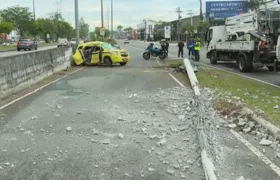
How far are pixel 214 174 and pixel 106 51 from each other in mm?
19964

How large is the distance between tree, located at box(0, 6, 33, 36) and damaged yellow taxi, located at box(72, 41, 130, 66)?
203 feet

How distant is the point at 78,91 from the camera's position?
12.5 meters

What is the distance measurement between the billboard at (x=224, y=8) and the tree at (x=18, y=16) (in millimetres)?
50005

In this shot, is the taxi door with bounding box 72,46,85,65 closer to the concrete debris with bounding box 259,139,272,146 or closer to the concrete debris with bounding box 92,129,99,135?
the concrete debris with bounding box 92,129,99,135

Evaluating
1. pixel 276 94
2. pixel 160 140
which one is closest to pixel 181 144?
pixel 160 140

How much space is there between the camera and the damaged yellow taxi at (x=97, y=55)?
942 inches

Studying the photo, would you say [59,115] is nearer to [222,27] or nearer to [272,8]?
Answer: [272,8]

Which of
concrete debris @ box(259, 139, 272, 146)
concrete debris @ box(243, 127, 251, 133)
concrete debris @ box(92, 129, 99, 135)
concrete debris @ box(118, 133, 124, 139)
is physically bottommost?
concrete debris @ box(259, 139, 272, 146)

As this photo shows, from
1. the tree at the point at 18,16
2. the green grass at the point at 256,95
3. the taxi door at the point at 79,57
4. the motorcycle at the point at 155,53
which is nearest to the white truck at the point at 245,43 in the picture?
the green grass at the point at 256,95

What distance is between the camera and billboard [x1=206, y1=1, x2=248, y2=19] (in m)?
43.1

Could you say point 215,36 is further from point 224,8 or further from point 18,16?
point 18,16

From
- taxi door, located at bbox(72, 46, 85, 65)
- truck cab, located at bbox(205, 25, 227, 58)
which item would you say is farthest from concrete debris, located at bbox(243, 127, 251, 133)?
truck cab, located at bbox(205, 25, 227, 58)

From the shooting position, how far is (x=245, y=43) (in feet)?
64.7

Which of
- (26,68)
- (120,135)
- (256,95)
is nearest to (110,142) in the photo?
(120,135)
